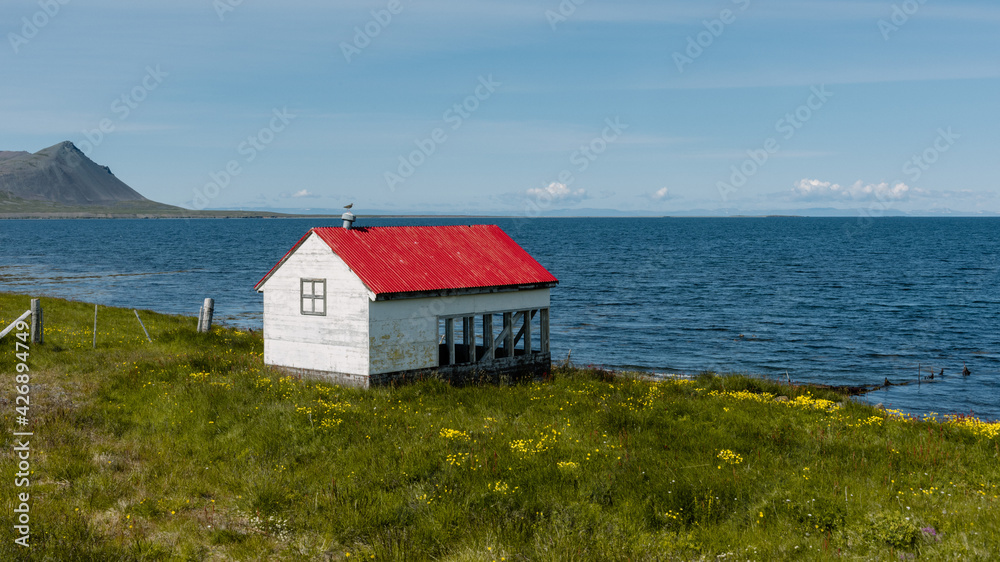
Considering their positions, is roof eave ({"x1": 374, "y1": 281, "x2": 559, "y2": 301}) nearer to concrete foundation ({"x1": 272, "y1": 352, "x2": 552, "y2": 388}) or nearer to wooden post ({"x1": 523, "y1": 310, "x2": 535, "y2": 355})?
wooden post ({"x1": 523, "y1": 310, "x2": 535, "y2": 355})

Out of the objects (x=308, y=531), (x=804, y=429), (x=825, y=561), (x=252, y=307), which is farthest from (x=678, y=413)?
(x=252, y=307)

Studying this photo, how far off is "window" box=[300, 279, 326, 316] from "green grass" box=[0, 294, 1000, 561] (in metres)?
2.56

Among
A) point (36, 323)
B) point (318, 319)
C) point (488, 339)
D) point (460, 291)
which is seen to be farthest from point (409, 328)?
point (36, 323)

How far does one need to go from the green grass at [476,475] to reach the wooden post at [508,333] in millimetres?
4462

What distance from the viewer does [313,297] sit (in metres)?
23.0

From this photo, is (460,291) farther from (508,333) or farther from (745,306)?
(745,306)

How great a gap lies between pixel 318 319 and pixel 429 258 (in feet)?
13.2

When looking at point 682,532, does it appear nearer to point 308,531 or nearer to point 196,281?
point 308,531

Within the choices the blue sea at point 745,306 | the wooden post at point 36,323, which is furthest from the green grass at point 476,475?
the blue sea at point 745,306

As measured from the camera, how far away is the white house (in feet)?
72.2

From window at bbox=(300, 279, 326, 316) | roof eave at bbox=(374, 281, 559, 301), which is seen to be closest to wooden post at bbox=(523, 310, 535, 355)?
roof eave at bbox=(374, 281, 559, 301)

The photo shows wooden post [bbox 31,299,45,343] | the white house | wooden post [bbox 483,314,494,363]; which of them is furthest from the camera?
wooden post [bbox 31,299,45,343]

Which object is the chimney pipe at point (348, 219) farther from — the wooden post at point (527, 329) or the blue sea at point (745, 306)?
the blue sea at point (745, 306)

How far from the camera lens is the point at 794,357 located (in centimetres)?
3819
